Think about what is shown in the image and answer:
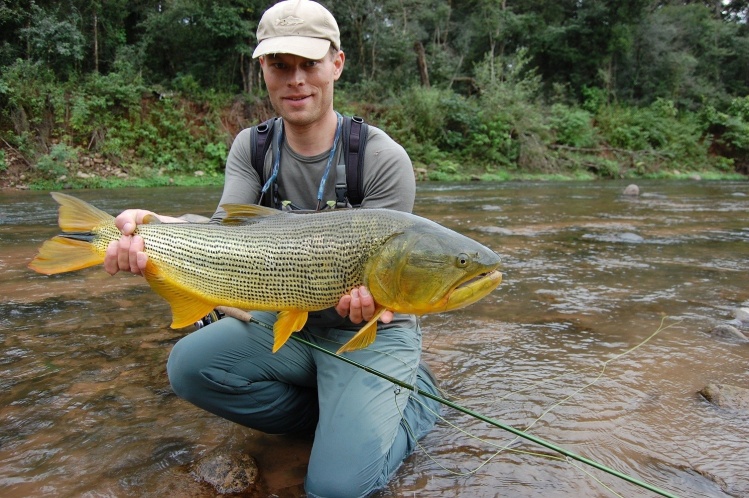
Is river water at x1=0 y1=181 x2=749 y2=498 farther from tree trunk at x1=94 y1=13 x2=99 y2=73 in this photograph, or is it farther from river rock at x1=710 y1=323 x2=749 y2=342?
tree trunk at x1=94 y1=13 x2=99 y2=73

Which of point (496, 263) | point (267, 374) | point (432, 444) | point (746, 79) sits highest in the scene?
point (746, 79)

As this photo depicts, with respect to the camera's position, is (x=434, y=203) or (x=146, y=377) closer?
(x=146, y=377)

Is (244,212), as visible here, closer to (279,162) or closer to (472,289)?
(279,162)

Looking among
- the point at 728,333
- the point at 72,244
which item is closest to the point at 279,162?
the point at 72,244

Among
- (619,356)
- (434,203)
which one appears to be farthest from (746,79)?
(619,356)

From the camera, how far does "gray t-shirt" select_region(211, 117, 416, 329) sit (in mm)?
2840

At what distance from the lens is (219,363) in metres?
2.54

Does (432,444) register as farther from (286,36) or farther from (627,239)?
(627,239)

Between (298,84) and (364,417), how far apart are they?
1.76 meters

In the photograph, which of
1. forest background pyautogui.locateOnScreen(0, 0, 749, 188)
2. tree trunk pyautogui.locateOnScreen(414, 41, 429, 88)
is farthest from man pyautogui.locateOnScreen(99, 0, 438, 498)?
tree trunk pyautogui.locateOnScreen(414, 41, 429, 88)

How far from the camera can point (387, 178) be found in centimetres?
285

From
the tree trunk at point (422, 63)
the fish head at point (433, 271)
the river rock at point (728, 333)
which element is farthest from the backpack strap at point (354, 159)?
the tree trunk at point (422, 63)

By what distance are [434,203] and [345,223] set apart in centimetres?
1085

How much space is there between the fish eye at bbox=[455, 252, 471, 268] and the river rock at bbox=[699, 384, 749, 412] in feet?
6.49
